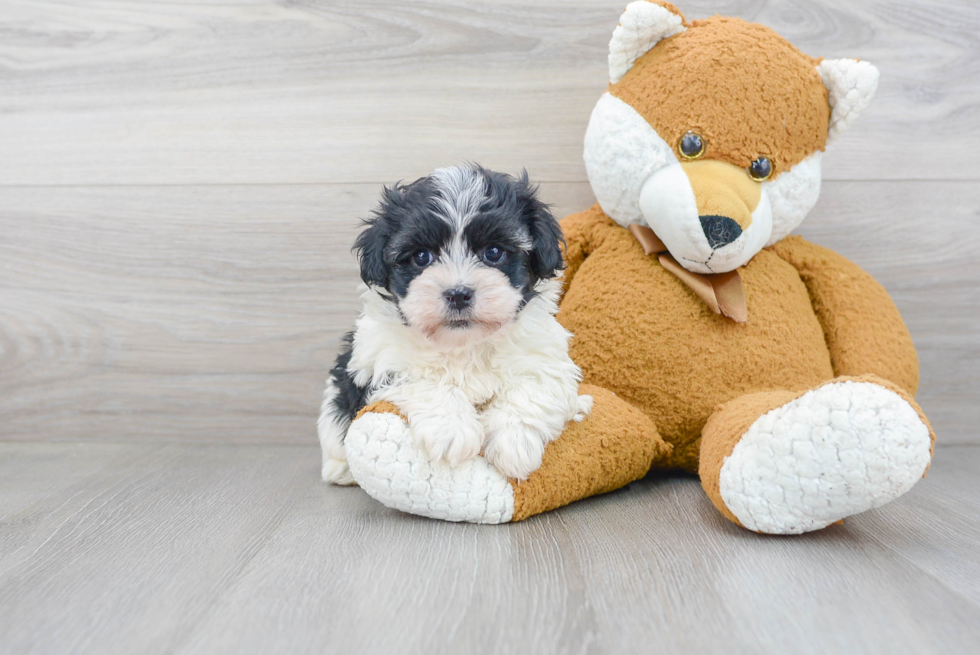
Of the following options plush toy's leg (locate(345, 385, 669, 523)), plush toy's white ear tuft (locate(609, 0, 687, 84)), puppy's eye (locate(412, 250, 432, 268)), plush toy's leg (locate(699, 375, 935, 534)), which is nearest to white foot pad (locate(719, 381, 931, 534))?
plush toy's leg (locate(699, 375, 935, 534))

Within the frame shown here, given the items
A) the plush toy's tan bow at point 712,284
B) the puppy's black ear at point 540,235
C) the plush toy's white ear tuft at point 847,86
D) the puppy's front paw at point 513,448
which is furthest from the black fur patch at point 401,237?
the plush toy's white ear tuft at point 847,86

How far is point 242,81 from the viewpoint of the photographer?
1.79m

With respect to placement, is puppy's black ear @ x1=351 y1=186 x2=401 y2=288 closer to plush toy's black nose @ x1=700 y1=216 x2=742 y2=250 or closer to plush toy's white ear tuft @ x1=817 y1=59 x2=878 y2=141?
plush toy's black nose @ x1=700 y1=216 x2=742 y2=250

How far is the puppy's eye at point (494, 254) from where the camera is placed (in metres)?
1.21

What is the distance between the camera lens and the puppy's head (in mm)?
1156

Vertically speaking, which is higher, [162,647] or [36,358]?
[162,647]

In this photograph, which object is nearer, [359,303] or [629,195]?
[629,195]

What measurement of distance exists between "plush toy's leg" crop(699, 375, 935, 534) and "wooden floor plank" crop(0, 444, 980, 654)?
0.21 feet

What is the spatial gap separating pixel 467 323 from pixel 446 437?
0.62ft

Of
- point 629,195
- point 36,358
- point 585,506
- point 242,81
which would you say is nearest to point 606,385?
point 585,506

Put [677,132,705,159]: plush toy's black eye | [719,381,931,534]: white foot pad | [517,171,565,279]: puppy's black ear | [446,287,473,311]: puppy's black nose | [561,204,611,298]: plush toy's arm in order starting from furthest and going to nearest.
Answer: [561,204,611,298]: plush toy's arm, [677,132,705,159]: plush toy's black eye, [517,171,565,279]: puppy's black ear, [446,287,473,311]: puppy's black nose, [719,381,931,534]: white foot pad

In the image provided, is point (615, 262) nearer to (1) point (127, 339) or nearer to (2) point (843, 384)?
(2) point (843, 384)

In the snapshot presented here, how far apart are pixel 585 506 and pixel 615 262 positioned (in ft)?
1.69

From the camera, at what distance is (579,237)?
5.19 feet
